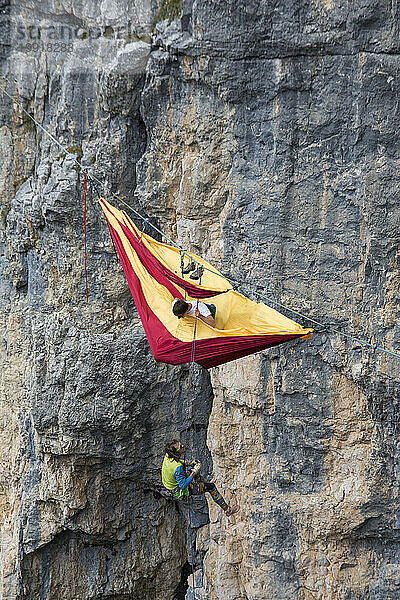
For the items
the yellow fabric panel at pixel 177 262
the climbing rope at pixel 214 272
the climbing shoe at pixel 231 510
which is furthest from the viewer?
the climbing shoe at pixel 231 510

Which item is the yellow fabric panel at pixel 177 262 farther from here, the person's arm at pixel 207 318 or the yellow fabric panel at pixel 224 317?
the person's arm at pixel 207 318

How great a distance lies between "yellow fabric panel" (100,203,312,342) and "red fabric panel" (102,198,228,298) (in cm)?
6

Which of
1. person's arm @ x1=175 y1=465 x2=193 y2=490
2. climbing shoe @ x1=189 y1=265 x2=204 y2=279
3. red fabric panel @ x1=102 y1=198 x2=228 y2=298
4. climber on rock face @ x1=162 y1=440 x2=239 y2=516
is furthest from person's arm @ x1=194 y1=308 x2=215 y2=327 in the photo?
person's arm @ x1=175 y1=465 x2=193 y2=490

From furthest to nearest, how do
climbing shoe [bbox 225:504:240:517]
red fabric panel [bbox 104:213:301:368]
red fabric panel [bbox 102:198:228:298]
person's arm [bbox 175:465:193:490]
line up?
climbing shoe [bbox 225:504:240:517] < person's arm [bbox 175:465:193:490] < red fabric panel [bbox 102:198:228:298] < red fabric panel [bbox 104:213:301:368]

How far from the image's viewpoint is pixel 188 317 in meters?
5.83

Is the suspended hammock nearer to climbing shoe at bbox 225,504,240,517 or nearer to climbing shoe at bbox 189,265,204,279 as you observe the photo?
climbing shoe at bbox 189,265,204,279

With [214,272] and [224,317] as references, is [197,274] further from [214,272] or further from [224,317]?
[224,317]

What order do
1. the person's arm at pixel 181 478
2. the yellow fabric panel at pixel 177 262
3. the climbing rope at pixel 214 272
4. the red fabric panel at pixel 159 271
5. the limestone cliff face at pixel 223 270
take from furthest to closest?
the person's arm at pixel 181 478 < the limestone cliff face at pixel 223 270 < the climbing rope at pixel 214 272 < the yellow fabric panel at pixel 177 262 < the red fabric panel at pixel 159 271

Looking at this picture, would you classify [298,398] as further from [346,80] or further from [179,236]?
[346,80]

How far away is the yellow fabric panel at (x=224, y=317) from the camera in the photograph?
5.60m

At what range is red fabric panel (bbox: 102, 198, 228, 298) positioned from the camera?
5.68 m

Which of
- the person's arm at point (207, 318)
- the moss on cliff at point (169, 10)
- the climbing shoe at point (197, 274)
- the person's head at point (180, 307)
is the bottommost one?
the person's arm at point (207, 318)

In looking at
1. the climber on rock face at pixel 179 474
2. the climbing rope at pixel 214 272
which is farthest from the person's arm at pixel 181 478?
the climbing rope at pixel 214 272

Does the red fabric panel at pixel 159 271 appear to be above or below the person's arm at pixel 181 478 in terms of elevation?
above
